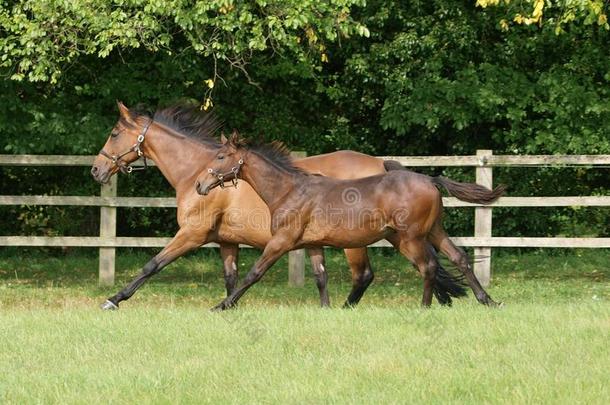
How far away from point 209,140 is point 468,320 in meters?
3.94

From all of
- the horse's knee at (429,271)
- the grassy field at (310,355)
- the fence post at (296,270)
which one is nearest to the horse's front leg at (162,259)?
the grassy field at (310,355)

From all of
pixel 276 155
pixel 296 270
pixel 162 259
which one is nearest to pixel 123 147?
pixel 162 259

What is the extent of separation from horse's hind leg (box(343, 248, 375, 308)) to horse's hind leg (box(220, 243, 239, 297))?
3.82 ft

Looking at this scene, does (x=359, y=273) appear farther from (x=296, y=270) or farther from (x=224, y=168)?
(x=296, y=270)

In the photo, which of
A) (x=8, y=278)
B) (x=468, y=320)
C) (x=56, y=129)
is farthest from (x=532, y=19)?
(x=8, y=278)

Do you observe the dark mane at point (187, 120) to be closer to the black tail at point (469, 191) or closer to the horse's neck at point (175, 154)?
the horse's neck at point (175, 154)

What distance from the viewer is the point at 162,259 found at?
9.91 metres

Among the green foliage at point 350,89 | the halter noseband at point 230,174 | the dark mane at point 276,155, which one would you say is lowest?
the halter noseband at point 230,174

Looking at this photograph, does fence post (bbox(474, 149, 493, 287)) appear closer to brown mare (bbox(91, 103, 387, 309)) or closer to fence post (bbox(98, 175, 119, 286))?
brown mare (bbox(91, 103, 387, 309))

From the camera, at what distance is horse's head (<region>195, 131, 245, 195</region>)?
9.40 metres

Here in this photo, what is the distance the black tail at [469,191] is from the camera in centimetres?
962

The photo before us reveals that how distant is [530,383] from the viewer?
231 inches

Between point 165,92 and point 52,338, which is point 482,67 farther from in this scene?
point 52,338

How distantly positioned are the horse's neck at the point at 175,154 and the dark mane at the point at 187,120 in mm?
119
